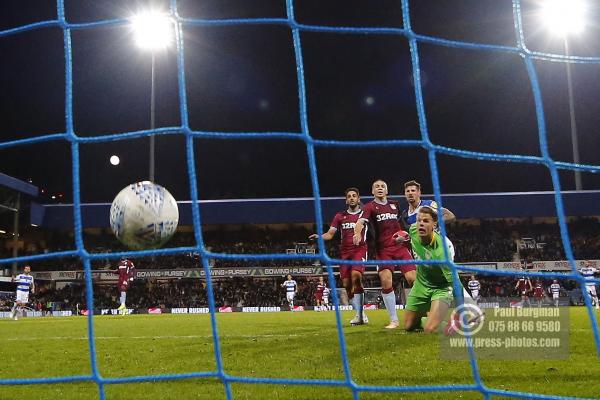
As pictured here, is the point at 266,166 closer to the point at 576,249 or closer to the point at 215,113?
the point at 215,113

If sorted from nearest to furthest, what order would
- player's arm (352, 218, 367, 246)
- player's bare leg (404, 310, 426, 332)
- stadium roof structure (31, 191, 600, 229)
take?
player's bare leg (404, 310, 426, 332), player's arm (352, 218, 367, 246), stadium roof structure (31, 191, 600, 229)

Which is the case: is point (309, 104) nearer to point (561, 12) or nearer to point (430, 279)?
point (561, 12)

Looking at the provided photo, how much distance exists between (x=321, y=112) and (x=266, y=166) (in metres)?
5.30

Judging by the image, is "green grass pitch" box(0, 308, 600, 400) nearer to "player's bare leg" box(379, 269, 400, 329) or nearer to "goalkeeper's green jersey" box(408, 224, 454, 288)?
"goalkeeper's green jersey" box(408, 224, 454, 288)

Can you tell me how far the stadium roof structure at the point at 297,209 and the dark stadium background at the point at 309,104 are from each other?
16.7 feet

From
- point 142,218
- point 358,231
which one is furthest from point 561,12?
point 142,218

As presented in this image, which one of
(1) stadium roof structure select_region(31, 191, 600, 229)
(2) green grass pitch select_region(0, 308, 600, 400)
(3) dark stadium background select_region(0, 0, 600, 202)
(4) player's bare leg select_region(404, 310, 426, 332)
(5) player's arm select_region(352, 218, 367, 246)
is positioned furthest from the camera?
(3) dark stadium background select_region(0, 0, 600, 202)

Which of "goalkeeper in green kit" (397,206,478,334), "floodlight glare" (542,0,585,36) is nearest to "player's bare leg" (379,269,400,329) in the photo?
"goalkeeper in green kit" (397,206,478,334)

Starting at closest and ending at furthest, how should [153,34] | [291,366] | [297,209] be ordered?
[291,366]
[153,34]
[297,209]

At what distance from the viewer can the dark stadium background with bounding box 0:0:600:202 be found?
3534cm

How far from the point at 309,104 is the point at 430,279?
34.5 meters

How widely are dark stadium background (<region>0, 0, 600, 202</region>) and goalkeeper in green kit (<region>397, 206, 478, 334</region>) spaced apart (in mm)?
29653

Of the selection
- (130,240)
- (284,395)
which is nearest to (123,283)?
(130,240)

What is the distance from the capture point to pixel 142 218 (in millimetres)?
4586
